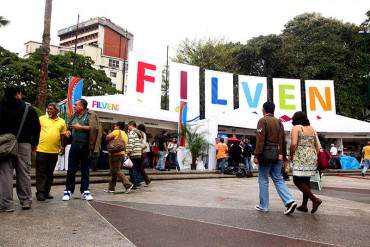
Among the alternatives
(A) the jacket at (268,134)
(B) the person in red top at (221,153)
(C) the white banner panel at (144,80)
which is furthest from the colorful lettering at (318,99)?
(A) the jacket at (268,134)

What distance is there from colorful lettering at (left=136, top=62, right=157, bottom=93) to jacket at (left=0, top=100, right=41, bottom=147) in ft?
41.6

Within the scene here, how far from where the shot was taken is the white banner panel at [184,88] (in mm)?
19330

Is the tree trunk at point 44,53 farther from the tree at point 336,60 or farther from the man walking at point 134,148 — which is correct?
the tree at point 336,60

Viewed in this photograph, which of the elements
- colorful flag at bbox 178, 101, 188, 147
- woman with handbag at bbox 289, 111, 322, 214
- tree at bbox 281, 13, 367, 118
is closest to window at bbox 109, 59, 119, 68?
tree at bbox 281, 13, 367, 118

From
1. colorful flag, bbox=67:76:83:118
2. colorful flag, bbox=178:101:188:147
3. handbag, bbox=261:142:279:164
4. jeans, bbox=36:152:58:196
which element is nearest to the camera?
handbag, bbox=261:142:279:164

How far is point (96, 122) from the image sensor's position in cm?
642

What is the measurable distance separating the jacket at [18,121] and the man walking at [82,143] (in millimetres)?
918

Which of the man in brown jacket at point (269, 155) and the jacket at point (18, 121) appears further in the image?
the man in brown jacket at point (269, 155)

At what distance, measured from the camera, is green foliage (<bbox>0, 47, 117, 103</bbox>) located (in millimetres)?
33750

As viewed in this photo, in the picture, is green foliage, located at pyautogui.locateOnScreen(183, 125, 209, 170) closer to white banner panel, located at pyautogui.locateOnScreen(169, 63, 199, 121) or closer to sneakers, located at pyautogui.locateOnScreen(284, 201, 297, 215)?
white banner panel, located at pyautogui.locateOnScreen(169, 63, 199, 121)

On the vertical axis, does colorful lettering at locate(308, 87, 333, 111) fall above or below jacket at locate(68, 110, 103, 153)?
above

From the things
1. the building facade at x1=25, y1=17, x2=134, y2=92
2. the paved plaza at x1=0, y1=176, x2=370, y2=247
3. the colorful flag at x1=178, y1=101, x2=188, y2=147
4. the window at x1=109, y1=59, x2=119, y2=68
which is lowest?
the paved plaza at x1=0, y1=176, x2=370, y2=247

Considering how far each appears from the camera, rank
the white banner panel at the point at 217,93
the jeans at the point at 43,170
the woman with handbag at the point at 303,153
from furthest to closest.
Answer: the white banner panel at the point at 217,93 < the jeans at the point at 43,170 < the woman with handbag at the point at 303,153

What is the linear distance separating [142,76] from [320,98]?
1172cm
